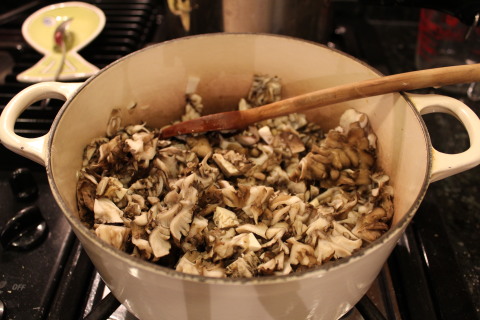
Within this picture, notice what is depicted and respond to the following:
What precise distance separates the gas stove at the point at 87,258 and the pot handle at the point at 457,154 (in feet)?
0.81

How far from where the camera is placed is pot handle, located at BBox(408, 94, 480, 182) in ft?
1.97

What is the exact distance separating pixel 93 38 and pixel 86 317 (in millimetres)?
787

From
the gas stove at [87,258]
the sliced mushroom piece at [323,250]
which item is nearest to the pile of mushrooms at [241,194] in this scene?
the sliced mushroom piece at [323,250]

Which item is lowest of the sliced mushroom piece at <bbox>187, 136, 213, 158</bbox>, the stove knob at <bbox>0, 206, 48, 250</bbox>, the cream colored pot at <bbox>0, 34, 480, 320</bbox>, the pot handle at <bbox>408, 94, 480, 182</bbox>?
the stove knob at <bbox>0, 206, 48, 250</bbox>

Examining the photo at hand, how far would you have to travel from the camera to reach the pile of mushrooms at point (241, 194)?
2.19ft

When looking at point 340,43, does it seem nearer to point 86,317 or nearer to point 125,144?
point 125,144

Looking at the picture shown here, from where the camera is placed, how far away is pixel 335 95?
78 cm

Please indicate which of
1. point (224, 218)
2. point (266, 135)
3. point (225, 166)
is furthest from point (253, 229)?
point (266, 135)

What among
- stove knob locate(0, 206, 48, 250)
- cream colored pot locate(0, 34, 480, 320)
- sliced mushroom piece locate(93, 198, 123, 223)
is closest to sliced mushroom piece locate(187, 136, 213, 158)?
cream colored pot locate(0, 34, 480, 320)

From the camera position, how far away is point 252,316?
1.72 feet

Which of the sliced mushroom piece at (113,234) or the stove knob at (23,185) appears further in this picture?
the stove knob at (23,185)

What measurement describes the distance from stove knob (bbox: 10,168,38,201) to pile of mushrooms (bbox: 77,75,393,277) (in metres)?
0.18

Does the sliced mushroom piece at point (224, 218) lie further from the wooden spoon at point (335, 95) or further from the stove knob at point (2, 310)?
the stove knob at point (2, 310)

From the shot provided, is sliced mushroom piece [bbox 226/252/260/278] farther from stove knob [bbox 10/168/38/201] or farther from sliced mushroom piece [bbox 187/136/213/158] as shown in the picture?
stove knob [bbox 10/168/38/201]
